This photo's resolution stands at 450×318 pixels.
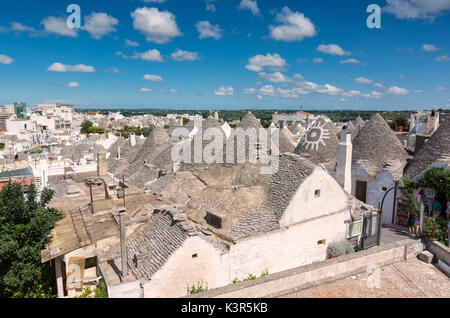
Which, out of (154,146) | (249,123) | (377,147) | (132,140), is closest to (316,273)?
(377,147)

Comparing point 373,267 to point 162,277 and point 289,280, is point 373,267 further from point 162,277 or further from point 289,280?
point 162,277

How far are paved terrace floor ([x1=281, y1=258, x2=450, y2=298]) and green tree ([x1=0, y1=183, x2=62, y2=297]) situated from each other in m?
7.74

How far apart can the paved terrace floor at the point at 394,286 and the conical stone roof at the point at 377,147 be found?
7350mm

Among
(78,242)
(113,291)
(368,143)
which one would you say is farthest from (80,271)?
(368,143)

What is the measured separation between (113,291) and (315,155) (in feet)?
47.9

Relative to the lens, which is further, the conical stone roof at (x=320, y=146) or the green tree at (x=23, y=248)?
the conical stone roof at (x=320, y=146)

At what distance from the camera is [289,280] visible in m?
8.24

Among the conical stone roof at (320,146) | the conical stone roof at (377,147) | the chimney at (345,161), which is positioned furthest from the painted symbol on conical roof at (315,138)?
the chimney at (345,161)

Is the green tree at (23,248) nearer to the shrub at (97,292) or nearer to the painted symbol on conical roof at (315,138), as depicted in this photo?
the shrub at (97,292)

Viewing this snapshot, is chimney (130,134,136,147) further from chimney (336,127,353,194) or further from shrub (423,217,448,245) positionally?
shrub (423,217,448,245)

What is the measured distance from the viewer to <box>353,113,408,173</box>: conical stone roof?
657 inches

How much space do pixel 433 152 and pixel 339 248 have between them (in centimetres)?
739

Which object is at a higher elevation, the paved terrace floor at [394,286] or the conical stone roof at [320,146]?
the conical stone roof at [320,146]

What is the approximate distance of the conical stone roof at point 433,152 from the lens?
1441 centimetres
